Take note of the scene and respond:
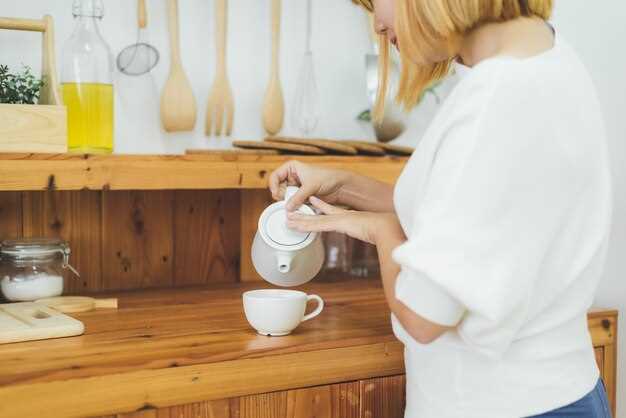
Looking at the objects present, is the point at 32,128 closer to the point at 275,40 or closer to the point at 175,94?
the point at 175,94

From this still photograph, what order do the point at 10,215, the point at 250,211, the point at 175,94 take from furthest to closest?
the point at 250,211 < the point at 175,94 < the point at 10,215

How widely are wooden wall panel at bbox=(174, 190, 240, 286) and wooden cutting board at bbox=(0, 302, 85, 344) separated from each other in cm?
49

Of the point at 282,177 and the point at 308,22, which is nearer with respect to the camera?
the point at 282,177

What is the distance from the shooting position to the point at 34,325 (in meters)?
1.26

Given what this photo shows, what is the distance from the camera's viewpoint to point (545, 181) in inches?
33.4

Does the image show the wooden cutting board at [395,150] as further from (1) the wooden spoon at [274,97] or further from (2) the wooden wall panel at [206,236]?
(2) the wooden wall panel at [206,236]

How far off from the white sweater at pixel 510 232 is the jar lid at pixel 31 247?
0.85 m

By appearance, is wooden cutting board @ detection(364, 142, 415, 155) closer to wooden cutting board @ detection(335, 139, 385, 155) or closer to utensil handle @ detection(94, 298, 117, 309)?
wooden cutting board @ detection(335, 139, 385, 155)

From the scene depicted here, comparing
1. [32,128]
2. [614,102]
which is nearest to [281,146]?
[32,128]

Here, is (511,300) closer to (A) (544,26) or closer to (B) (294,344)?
(A) (544,26)

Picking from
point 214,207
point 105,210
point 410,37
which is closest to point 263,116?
point 214,207

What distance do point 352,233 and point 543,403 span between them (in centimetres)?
34

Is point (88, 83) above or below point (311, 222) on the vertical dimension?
above

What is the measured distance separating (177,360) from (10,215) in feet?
2.45
